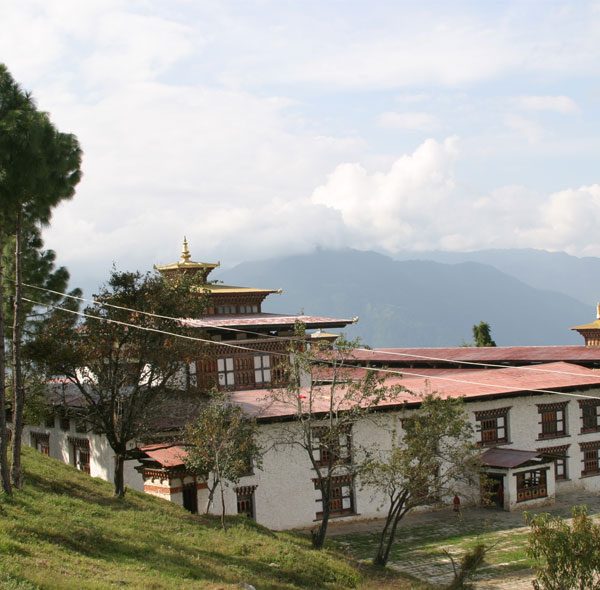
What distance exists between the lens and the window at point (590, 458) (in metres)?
38.0

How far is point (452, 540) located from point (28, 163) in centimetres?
1735

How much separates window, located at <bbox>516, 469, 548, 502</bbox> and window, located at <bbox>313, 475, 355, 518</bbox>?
678cm

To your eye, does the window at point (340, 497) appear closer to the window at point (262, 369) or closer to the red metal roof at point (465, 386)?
the red metal roof at point (465, 386)

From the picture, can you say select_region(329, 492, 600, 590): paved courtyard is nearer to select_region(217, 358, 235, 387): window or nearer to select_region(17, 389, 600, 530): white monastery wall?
select_region(17, 389, 600, 530): white monastery wall

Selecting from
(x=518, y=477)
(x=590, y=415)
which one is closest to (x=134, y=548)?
(x=518, y=477)

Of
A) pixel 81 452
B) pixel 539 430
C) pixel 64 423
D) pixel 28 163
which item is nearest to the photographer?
pixel 28 163

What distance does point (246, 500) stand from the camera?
97.3 ft

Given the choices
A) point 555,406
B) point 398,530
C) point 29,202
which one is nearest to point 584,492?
point 555,406

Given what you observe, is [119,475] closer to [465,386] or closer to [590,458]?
[465,386]

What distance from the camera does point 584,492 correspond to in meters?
37.4

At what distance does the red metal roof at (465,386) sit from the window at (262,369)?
995mm

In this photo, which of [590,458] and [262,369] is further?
[590,458]

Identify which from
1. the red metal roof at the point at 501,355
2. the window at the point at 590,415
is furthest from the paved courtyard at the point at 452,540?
the red metal roof at the point at 501,355

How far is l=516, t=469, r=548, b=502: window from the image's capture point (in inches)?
1330
